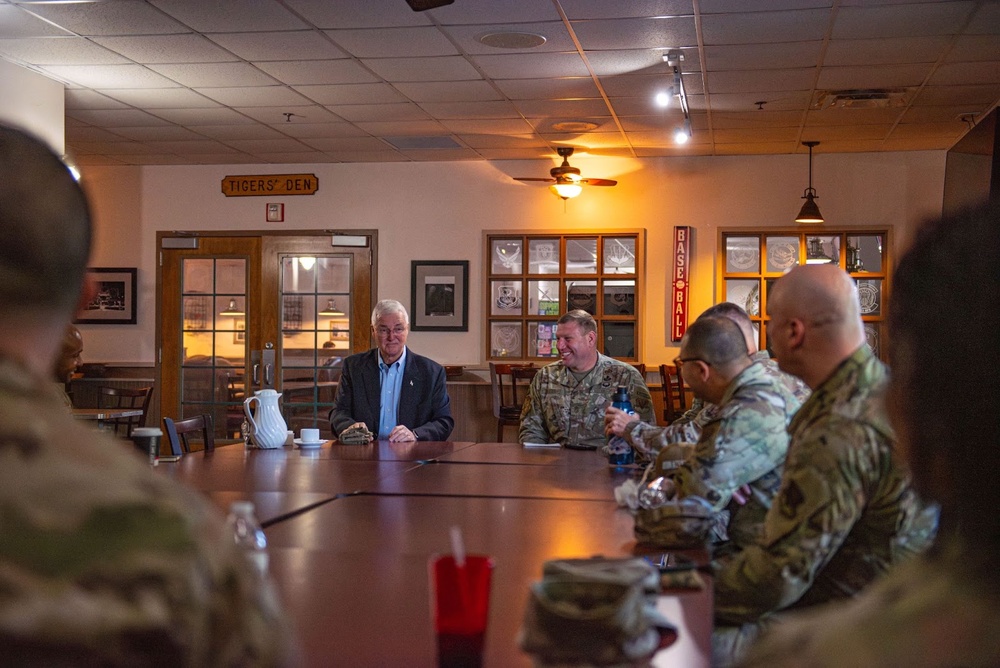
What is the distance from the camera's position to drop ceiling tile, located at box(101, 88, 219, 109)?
7.18m

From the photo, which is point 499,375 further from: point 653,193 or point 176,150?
point 176,150

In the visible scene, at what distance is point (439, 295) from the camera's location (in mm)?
9898

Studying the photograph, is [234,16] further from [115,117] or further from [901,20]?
[901,20]

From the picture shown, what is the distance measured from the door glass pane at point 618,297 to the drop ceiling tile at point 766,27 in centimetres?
381

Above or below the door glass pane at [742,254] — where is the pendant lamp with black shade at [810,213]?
above

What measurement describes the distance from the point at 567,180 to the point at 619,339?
1655 mm

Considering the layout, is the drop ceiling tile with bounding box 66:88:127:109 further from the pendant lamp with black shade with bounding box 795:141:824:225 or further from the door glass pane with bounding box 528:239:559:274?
the pendant lamp with black shade with bounding box 795:141:824:225

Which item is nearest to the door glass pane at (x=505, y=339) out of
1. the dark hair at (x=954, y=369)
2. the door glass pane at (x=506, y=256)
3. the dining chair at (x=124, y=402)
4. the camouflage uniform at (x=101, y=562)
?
the door glass pane at (x=506, y=256)

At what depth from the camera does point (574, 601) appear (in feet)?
4.60

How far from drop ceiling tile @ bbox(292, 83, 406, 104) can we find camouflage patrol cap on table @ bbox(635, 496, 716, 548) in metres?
5.12

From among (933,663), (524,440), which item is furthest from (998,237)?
(524,440)

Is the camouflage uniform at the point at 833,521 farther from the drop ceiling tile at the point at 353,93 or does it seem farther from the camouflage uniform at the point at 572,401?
the drop ceiling tile at the point at 353,93

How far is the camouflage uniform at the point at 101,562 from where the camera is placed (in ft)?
2.57

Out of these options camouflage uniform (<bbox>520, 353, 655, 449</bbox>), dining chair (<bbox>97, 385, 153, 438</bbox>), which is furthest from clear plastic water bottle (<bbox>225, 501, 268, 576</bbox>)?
dining chair (<bbox>97, 385, 153, 438</bbox>)
